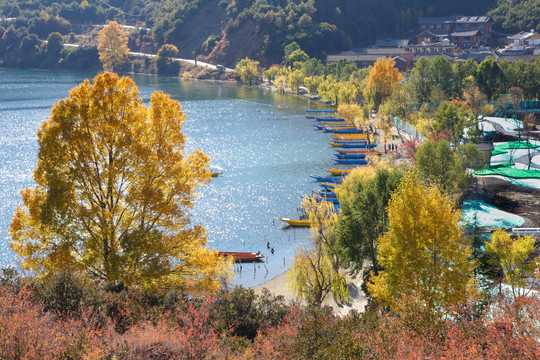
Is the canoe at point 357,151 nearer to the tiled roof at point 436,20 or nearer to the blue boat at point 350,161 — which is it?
the blue boat at point 350,161

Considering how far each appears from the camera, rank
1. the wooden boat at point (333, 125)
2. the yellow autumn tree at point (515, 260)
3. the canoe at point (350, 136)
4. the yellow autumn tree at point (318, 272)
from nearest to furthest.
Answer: the yellow autumn tree at point (515, 260), the yellow autumn tree at point (318, 272), the canoe at point (350, 136), the wooden boat at point (333, 125)

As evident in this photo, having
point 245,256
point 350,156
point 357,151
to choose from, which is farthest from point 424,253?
point 357,151

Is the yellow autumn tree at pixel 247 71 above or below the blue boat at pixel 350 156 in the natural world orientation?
above

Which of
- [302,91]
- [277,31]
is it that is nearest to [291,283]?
[302,91]

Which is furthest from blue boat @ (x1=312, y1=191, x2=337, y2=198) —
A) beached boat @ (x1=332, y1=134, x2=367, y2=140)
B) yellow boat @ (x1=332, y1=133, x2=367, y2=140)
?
beached boat @ (x1=332, y1=134, x2=367, y2=140)

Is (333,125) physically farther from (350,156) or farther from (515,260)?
(515,260)

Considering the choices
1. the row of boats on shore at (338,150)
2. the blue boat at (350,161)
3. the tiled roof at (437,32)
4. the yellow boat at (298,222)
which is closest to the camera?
the yellow boat at (298,222)

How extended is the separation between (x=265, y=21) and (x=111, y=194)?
14733cm

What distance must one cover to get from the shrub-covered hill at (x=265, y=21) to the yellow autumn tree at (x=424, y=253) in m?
134

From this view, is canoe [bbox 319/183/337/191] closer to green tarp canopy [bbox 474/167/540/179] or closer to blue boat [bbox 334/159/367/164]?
blue boat [bbox 334/159/367/164]

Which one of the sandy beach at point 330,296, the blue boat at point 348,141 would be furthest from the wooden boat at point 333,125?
the sandy beach at point 330,296

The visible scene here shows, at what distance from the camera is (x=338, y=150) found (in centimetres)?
7231

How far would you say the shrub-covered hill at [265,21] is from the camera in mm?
155750

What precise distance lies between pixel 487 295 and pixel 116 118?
1782 cm
